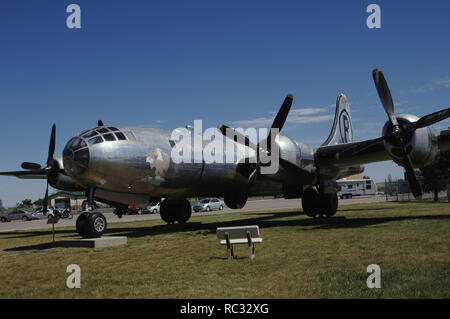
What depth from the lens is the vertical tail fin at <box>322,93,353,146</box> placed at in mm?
25609

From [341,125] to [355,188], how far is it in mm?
46737

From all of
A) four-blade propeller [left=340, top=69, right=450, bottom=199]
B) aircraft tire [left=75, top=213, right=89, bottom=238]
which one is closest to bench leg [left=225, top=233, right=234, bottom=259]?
aircraft tire [left=75, top=213, right=89, bottom=238]

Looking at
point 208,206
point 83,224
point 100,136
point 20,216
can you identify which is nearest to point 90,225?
point 83,224

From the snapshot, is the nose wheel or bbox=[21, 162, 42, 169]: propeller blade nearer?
the nose wheel

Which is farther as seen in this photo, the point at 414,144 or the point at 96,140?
the point at 414,144

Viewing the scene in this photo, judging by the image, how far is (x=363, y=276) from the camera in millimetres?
7613

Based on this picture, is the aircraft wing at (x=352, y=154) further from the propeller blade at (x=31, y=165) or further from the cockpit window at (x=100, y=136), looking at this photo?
the propeller blade at (x=31, y=165)

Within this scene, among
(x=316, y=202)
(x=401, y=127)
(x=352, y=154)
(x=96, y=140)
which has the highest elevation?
(x=401, y=127)

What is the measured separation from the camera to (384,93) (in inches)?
685

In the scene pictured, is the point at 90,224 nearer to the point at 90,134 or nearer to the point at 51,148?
the point at 90,134

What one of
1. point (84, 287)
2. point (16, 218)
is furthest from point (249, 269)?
point (16, 218)

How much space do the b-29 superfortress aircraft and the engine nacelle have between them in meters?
0.04

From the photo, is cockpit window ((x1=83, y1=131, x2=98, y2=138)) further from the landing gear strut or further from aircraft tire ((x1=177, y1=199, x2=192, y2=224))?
aircraft tire ((x1=177, y1=199, x2=192, y2=224))
